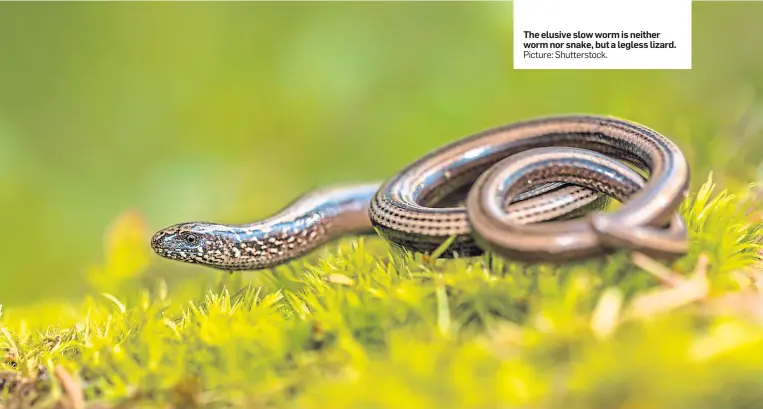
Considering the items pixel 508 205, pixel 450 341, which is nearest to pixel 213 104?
pixel 508 205

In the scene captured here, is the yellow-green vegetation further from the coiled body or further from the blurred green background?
the blurred green background

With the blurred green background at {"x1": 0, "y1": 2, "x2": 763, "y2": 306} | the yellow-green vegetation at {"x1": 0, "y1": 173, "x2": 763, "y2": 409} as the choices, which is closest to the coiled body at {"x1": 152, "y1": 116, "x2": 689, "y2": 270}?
the yellow-green vegetation at {"x1": 0, "y1": 173, "x2": 763, "y2": 409}

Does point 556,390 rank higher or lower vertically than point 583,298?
lower

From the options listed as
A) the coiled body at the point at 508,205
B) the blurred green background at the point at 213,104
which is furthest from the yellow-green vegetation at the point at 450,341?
the blurred green background at the point at 213,104

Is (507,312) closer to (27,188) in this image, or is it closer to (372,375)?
(372,375)

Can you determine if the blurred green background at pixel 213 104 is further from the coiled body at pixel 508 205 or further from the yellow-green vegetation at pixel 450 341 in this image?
the yellow-green vegetation at pixel 450 341

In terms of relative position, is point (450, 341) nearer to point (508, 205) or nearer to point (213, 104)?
point (508, 205)

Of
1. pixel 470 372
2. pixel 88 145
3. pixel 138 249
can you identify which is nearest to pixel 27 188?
pixel 88 145
